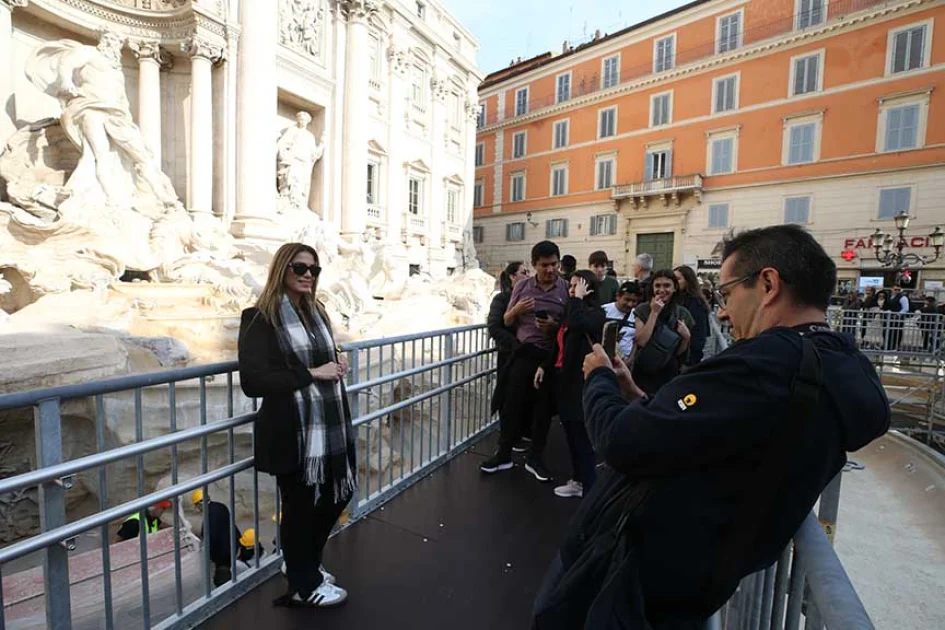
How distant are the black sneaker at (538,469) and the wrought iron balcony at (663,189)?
2436cm

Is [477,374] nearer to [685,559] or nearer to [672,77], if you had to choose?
[685,559]

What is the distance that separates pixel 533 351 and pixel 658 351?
36.5 inches

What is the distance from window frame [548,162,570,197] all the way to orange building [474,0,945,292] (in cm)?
13

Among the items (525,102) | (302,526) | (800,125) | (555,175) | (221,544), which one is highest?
(525,102)

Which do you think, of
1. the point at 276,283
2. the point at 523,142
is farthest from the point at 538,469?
the point at 523,142

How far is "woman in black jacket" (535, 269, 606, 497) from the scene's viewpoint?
334 cm

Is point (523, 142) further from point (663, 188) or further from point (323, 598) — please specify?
point (323, 598)

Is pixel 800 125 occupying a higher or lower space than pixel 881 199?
higher

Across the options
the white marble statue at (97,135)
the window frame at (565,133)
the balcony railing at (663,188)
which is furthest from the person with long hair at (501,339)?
the window frame at (565,133)

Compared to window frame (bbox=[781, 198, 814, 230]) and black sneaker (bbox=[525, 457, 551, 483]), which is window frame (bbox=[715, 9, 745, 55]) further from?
black sneaker (bbox=[525, 457, 551, 483])

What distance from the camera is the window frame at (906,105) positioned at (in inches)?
766

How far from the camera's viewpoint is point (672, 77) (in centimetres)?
2594

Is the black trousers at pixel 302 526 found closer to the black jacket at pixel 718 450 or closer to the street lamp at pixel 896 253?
the black jacket at pixel 718 450

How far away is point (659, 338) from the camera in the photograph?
3529 millimetres
